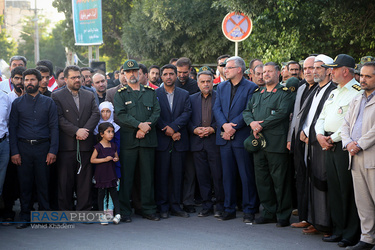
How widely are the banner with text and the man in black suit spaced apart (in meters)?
18.2

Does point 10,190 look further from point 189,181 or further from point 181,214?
point 189,181

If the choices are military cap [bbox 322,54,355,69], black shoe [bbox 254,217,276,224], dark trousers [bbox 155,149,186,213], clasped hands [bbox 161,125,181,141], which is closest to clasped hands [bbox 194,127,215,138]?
clasped hands [bbox 161,125,181,141]

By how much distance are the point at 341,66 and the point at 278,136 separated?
148cm

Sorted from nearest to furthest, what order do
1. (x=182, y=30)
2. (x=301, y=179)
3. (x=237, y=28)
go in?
(x=301, y=179) < (x=237, y=28) < (x=182, y=30)

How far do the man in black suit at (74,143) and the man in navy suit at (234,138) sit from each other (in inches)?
79.5

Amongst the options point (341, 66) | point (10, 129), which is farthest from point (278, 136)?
point (10, 129)

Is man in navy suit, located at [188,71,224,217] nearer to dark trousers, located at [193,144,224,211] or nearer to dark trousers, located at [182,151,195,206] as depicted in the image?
dark trousers, located at [193,144,224,211]

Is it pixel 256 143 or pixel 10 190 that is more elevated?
pixel 256 143

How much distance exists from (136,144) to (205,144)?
46.9 inches

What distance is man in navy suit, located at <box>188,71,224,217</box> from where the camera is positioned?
8.62 metres

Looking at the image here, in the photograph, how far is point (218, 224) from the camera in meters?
7.98

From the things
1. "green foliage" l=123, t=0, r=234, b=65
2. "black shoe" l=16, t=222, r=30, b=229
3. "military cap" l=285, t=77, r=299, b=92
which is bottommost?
"black shoe" l=16, t=222, r=30, b=229

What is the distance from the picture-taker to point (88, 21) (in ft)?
85.8

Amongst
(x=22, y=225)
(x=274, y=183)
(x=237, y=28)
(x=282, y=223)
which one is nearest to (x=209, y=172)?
(x=274, y=183)
